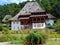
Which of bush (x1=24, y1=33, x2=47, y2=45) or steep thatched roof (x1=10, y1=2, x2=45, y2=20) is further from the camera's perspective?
steep thatched roof (x1=10, y1=2, x2=45, y2=20)

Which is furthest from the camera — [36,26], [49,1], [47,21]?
[49,1]

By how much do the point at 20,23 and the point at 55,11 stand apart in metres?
11.1

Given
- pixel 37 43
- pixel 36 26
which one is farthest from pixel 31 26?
pixel 37 43

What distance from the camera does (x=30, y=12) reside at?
214 ft

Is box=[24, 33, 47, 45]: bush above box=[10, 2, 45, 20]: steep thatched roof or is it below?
below

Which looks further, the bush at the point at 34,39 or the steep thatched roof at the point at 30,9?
the steep thatched roof at the point at 30,9

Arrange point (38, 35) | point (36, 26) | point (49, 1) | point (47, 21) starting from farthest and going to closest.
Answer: point (49, 1) < point (47, 21) < point (36, 26) < point (38, 35)

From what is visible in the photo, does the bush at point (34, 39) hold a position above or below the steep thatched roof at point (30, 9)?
below

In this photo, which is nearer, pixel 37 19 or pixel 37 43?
pixel 37 43

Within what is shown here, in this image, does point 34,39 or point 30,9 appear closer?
point 34,39

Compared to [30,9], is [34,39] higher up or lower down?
lower down

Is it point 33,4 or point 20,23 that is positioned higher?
point 33,4

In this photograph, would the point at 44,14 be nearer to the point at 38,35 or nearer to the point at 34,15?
the point at 34,15

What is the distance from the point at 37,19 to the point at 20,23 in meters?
5.23
